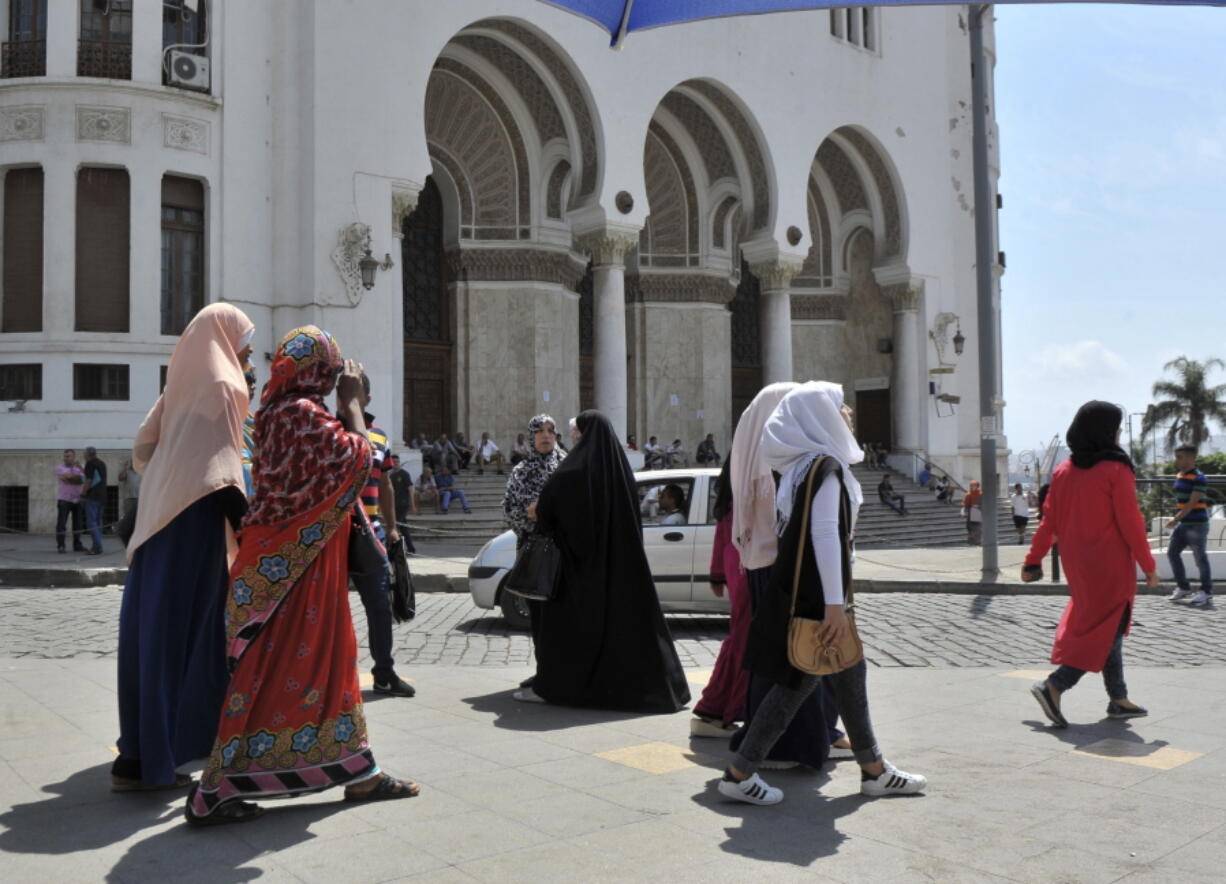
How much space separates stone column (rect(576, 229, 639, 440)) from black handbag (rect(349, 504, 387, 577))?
16.8 metres

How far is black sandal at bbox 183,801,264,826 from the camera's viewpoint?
12.8 feet

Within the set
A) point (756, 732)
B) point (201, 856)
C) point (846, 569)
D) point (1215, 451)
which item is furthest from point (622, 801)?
point (1215, 451)

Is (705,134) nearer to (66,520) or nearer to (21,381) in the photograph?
(21,381)

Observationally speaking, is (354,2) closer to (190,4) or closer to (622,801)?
(190,4)

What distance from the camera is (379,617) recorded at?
6273mm

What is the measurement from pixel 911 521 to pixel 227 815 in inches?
844

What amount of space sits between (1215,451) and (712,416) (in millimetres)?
40359

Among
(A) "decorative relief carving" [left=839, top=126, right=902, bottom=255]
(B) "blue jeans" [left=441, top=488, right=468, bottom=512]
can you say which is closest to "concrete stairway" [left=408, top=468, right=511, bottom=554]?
(B) "blue jeans" [left=441, top=488, right=468, bottom=512]

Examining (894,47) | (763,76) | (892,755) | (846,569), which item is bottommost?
(892,755)

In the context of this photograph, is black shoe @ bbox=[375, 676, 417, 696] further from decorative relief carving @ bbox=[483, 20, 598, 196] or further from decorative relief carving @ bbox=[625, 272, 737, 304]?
decorative relief carving @ bbox=[625, 272, 737, 304]

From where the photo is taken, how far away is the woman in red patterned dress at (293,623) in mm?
3971

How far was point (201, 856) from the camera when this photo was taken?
3.63 metres

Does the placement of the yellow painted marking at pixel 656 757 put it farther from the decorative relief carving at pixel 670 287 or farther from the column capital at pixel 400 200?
the decorative relief carving at pixel 670 287

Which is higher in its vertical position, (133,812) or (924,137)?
(924,137)
